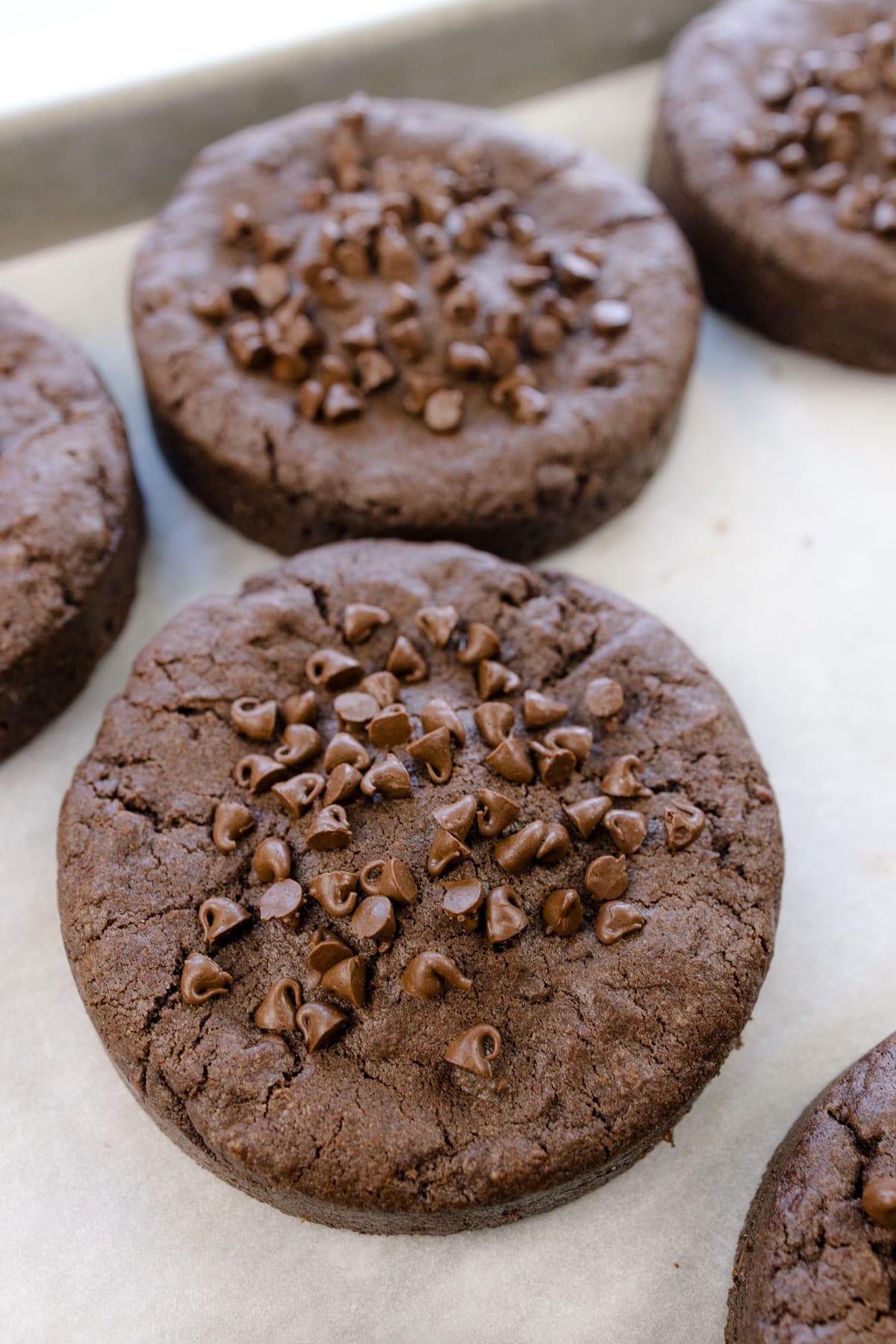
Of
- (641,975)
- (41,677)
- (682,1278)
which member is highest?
(41,677)

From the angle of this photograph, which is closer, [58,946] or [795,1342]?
[795,1342]

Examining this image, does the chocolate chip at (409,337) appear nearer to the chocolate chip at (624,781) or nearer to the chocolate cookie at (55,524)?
the chocolate cookie at (55,524)

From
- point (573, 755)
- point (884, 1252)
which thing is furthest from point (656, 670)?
point (884, 1252)

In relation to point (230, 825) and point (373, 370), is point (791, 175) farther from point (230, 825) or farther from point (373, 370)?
point (230, 825)

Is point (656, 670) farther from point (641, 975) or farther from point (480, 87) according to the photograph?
point (480, 87)

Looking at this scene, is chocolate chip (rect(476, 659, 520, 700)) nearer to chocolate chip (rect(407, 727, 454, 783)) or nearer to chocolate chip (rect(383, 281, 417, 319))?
chocolate chip (rect(407, 727, 454, 783))

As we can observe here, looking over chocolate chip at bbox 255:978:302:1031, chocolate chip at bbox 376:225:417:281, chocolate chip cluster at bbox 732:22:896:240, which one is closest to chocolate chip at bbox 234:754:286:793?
chocolate chip at bbox 255:978:302:1031

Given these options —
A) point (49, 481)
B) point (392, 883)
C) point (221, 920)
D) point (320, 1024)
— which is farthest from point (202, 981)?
point (49, 481)
